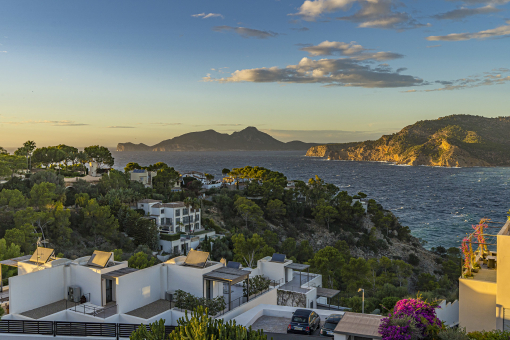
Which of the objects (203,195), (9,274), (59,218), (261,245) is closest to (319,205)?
(203,195)

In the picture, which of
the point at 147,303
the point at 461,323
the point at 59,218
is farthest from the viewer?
the point at 59,218

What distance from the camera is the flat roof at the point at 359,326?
37.0ft

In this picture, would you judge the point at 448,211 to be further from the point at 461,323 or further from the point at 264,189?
the point at 461,323

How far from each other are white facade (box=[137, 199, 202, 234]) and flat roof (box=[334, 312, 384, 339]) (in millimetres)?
43071

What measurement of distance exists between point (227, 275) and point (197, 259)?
1817 millimetres

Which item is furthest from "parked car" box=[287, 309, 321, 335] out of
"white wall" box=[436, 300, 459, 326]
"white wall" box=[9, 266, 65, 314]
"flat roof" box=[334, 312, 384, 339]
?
"white wall" box=[9, 266, 65, 314]

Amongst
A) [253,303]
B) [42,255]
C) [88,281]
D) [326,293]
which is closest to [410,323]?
[253,303]

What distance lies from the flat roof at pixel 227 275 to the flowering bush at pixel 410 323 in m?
7.25

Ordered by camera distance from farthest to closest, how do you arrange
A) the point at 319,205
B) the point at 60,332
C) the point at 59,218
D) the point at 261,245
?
the point at 319,205 → the point at 59,218 → the point at 261,245 → the point at 60,332

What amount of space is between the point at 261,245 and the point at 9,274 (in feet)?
78.4

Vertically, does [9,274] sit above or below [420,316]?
below

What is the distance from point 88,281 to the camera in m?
16.8

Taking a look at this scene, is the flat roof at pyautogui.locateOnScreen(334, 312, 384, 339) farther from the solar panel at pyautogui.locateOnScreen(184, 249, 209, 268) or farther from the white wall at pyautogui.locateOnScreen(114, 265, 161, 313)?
the white wall at pyautogui.locateOnScreen(114, 265, 161, 313)

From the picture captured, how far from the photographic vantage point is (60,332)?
1412cm
